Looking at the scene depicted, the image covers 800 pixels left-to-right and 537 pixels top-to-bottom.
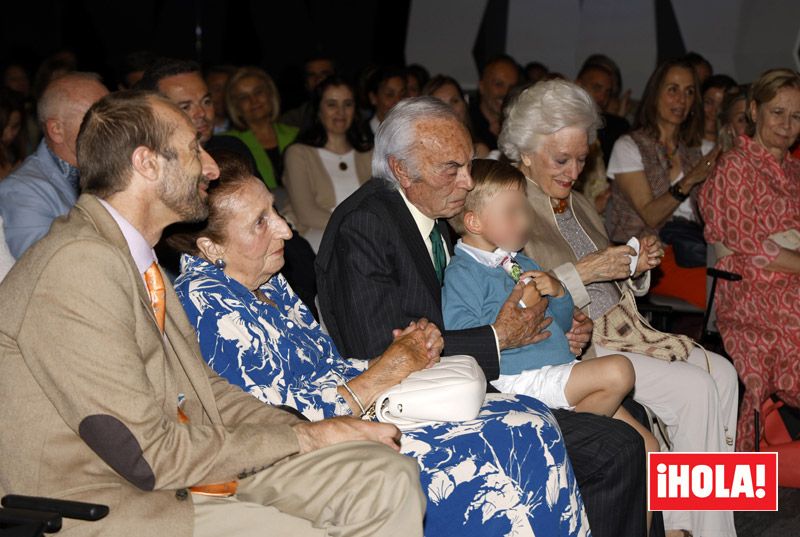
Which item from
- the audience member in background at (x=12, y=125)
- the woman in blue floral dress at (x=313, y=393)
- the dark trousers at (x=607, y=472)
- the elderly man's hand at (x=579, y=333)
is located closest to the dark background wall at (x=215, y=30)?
the audience member in background at (x=12, y=125)

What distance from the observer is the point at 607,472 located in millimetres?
2965

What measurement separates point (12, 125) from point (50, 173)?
71.6 inches

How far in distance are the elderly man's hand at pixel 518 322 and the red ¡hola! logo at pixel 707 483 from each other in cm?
62

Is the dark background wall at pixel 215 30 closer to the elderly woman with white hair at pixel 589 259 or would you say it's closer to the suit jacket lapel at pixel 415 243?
the elderly woman with white hair at pixel 589 259

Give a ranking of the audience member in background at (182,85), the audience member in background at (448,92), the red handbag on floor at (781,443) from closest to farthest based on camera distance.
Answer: the audience member in background at (182,85)
the red handbag on floor at (781,443)
the audience member in background at (448,92)

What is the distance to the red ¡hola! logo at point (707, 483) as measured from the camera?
331 centimetres

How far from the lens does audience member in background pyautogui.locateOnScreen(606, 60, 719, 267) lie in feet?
17.0

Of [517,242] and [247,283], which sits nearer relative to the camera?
[247,283]

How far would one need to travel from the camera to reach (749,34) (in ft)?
29.8

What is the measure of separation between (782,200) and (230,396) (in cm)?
302

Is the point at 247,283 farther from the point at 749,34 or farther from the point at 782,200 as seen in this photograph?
the point at 749,34

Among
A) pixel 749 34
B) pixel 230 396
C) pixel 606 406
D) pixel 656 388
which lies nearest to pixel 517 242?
pixel 606 406

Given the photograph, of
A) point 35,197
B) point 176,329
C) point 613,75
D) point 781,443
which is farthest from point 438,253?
point 613,75

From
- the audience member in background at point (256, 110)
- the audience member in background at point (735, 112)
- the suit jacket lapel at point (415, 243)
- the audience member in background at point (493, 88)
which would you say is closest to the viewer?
the suit jacket lapel at point (415, 243)
